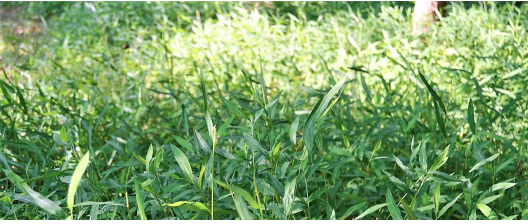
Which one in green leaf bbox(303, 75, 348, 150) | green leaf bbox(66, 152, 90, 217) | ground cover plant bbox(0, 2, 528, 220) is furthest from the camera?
ground cover plant bbox(0, 2, 528, 220)

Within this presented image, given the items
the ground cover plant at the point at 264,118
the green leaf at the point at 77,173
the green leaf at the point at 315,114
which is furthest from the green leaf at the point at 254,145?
the green leaf at the point at 77,173

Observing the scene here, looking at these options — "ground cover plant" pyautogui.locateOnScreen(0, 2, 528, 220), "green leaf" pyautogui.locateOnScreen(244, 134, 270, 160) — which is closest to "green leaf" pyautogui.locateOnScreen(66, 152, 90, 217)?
"ground cover plant" pyautogui.locateOnScreen(0, 2, 528, 220)

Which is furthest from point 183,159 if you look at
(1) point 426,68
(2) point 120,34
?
(2) point 120,34

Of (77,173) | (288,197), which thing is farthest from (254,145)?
(77,173)

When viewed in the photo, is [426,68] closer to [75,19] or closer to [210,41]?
[210,41]

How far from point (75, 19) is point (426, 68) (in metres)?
3.16

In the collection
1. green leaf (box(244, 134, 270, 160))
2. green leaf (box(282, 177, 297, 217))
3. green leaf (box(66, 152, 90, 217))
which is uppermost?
green leaf (box(66, 152, 90, 217))

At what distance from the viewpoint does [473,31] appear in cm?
330

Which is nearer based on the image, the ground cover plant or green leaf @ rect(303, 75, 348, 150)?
green leaf @ rect(303, 75, 348, 150)

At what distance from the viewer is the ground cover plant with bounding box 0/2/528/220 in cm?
119

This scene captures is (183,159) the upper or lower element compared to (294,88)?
upper

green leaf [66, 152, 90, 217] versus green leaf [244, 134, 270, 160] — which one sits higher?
green leaf [66, 152, 90, 217]

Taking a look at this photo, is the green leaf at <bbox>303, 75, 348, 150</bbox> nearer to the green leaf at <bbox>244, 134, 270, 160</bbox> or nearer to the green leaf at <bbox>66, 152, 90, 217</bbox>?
the green leaf at <bbox>244, 134, 270, 160</bbox>
